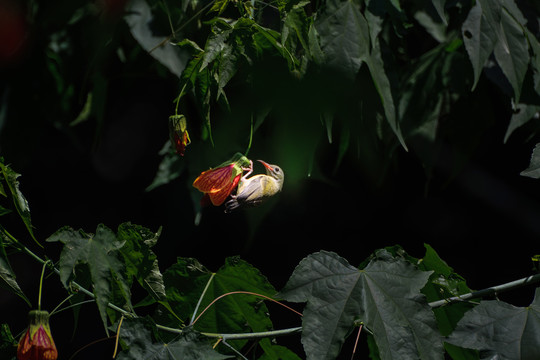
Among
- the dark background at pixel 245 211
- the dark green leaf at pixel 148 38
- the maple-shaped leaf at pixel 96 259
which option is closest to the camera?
the maple-shaped leaf at pixel 96 259

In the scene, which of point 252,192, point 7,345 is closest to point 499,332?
point 252,192

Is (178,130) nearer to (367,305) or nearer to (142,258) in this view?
(142,258)

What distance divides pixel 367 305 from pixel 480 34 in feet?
1.72

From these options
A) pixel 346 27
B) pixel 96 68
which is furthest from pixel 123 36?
pixel 346 27

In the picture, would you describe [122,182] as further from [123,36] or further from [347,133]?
[347,133]

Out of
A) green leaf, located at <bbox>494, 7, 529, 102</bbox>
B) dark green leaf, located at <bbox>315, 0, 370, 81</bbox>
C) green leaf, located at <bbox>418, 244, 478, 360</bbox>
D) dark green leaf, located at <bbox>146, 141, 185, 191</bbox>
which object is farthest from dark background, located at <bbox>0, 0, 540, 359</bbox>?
green leaf, located at <bbox>418, 244, 478, 360</bbox>

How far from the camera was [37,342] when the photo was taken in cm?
70

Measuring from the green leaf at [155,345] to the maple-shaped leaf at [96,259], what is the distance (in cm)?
3

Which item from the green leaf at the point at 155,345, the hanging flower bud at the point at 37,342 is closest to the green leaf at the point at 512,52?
the green leaf at the point at 155,345

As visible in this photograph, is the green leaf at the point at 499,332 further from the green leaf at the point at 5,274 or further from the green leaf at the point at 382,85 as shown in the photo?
the green leaf at the point at 5,274

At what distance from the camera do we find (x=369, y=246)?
1.59m

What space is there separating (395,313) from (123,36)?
2.55 feet

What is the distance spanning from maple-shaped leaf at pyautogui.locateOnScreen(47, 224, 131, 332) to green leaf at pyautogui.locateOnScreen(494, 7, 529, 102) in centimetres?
69

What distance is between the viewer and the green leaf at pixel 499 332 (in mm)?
699
